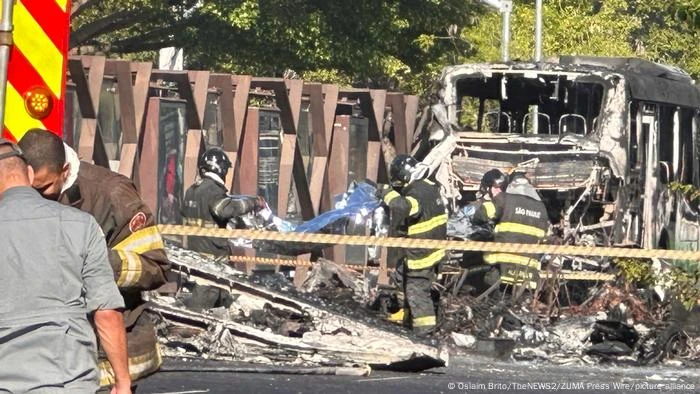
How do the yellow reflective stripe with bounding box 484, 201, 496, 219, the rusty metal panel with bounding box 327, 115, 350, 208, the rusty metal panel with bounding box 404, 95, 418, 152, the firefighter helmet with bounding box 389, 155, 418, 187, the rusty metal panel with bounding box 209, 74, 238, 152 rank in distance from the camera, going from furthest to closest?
the rusty metal panel with bounding box 404, 95, 418, 152 → the rusty metal panel with bounding box 327, 115, 350, 208 → the rusty metal panel with bounding box 209, 74, 238, 152 → the yellow reflective stripe with bounding box 484, 201, 496, 219 → the firefighter helmet with bounding box 389, 155, 418, 187

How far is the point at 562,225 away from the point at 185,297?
5.29 metres

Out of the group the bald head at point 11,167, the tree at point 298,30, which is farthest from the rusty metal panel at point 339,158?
the bald head at point 11,167

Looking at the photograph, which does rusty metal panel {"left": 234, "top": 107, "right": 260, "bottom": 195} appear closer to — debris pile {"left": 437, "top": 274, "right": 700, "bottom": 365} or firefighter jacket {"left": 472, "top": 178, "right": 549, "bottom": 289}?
firefighter jacket {"left": 472, "top": 178, "right": 549, "bottom": 289}

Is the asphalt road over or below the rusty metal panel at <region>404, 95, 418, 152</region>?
below

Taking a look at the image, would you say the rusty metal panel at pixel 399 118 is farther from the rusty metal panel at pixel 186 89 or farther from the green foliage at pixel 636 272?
the green foliage at pixel 636 272

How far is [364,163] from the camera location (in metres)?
20.0

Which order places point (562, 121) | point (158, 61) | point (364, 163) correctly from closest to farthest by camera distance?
point (562, 121) < point (364, 163) < point (158, 61)

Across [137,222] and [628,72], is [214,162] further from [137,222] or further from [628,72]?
[137,222]

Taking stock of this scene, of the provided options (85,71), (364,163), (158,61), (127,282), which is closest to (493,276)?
(85,71)

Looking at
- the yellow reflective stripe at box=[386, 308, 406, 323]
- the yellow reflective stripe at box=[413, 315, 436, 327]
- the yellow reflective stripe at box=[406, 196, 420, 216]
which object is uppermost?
the yellow reflective stripe at box=[406, 196, 420, 216]

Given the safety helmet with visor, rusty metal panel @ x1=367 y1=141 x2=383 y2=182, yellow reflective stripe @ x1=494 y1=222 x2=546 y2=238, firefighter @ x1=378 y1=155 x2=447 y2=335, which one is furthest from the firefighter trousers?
rusty metal panel @ x1=367 y1=141 x2=383 y2=182

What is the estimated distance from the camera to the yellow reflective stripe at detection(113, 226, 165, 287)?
5.07m

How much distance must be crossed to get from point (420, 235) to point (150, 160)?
4850 mm

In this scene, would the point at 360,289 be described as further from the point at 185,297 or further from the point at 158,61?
the point at 158,61
